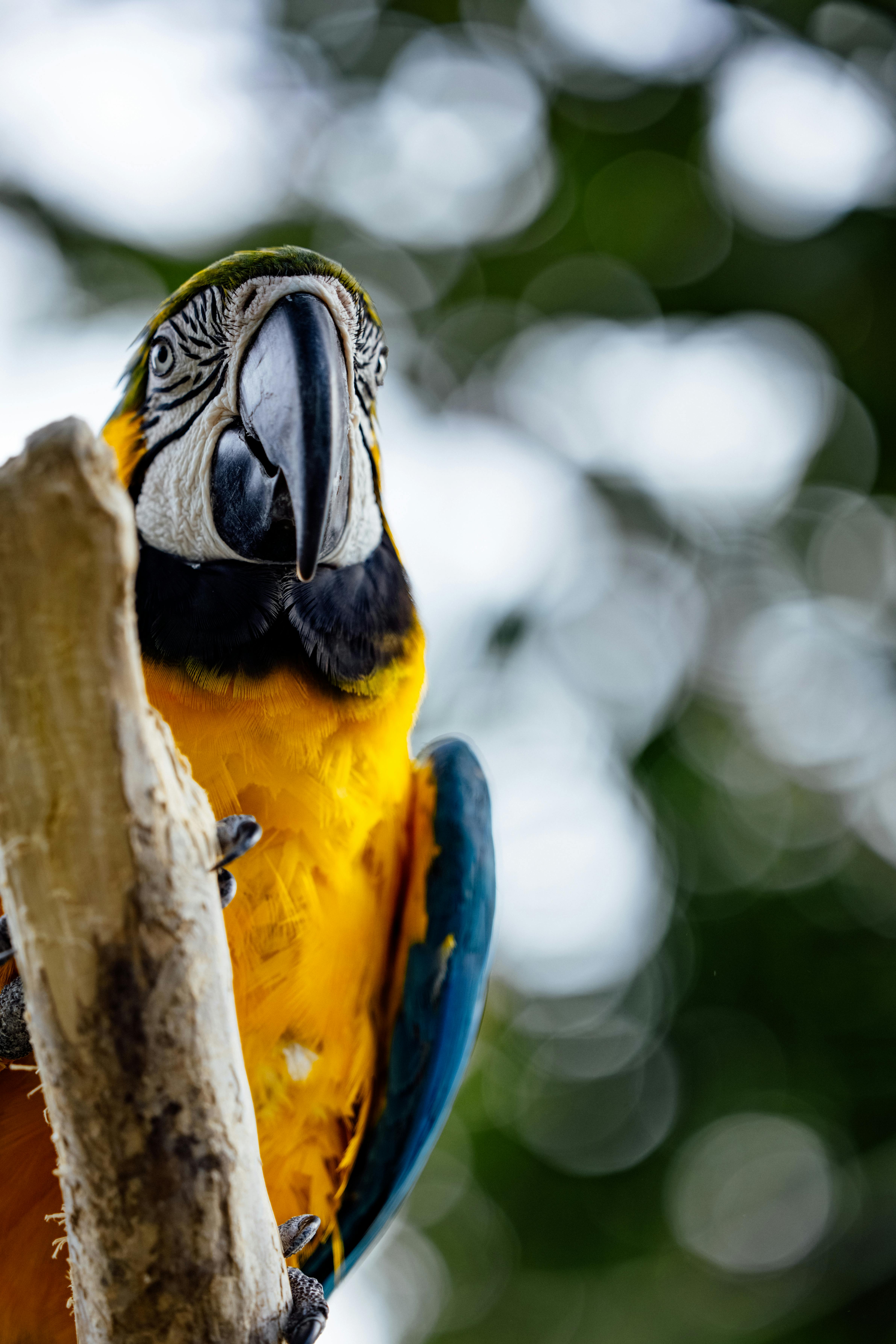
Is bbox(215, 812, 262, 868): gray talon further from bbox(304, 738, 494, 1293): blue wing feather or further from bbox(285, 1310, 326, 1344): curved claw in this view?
bbox(304, 738, 494, 1293): blue wing feather

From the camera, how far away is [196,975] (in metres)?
0.91

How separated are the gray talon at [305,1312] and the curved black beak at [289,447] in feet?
2.75

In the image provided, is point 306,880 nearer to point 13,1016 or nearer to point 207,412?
point 13,1016

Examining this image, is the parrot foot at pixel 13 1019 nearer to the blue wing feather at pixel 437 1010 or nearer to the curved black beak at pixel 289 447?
the curved black beak at pixel 289 447

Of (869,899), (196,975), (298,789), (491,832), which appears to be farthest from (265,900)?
(869,899)

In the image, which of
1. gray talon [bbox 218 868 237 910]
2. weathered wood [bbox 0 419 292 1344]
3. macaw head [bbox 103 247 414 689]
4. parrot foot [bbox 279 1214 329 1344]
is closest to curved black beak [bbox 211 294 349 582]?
macaw head [bbox 103 247 414 689]

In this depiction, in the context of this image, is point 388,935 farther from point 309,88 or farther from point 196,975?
point 309,88

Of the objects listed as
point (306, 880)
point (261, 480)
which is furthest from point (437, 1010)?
point (261, 480)

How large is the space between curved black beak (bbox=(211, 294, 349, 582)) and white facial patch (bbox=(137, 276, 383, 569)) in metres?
0.02

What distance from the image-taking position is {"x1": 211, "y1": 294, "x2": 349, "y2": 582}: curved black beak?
144cm

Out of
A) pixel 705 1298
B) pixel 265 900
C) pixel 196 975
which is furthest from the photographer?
pixel 705 1298

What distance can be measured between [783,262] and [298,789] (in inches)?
170

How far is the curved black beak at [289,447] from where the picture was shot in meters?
1.44

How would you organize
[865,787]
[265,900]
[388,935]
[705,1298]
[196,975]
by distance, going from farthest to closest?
[865,787] < [705,1298] < [388,935] < [265,900] < [196,975]
